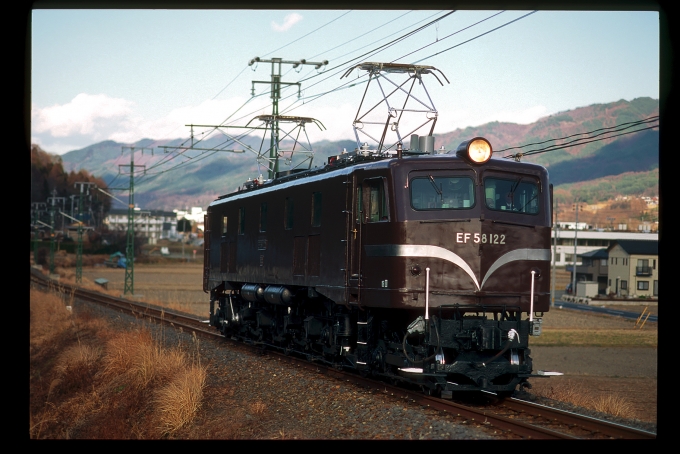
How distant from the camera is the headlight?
12.3 metres

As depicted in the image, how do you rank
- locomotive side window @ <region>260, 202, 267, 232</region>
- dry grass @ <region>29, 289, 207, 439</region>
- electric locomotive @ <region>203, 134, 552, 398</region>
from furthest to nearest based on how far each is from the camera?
locomotive side window @ <region>260, 202, 267, 232</region>, dry grass @ <region>29, 289, 207, 439</region>, electric locomotive @ <region>203, 134, 552, 398</region>

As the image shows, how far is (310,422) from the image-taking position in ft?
36.1

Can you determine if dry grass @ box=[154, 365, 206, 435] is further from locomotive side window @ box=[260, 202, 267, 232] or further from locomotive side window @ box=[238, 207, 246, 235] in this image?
locomotive side window @ box=[238, 207, 246, 235]

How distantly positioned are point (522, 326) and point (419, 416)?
246 centimetres

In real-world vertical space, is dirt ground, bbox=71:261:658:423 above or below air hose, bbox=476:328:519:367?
below

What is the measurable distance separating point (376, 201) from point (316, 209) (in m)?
2.45

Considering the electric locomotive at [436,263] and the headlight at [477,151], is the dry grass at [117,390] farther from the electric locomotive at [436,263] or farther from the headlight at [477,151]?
the headlight at [477,151]

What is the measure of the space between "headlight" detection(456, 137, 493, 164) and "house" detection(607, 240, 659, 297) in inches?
3100

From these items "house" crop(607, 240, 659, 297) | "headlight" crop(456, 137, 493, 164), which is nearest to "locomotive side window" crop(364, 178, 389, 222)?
"headlight" crop(456, 137, 493, 164)

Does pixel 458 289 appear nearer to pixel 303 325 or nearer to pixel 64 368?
pixel 303 325

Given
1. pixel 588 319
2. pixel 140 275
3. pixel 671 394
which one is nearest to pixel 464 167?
pixel 671 394

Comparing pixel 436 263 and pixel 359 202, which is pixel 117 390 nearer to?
pixel 359 202

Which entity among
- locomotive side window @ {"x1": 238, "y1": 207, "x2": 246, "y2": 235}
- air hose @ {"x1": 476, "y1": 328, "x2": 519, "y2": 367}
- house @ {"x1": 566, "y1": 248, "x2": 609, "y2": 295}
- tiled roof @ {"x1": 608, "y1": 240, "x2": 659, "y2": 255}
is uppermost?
locomotive side window @ {"x1": 238, "y1": 207, "x2": 246, "y2": 235}

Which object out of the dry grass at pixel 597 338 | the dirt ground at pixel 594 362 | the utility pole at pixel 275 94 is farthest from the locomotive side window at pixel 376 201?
the dry grass at pixel 597 338
